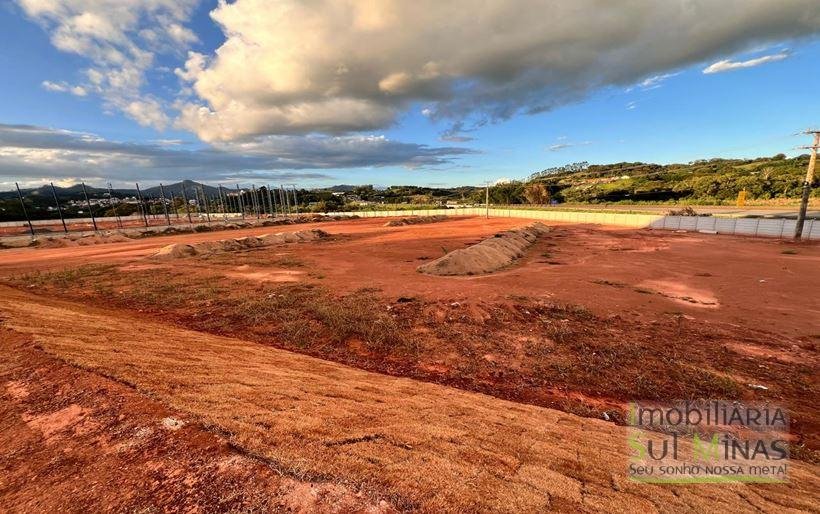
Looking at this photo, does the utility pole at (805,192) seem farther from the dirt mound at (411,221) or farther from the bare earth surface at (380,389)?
the dirt mound at (411,221)

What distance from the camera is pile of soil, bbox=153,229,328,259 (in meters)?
25.6

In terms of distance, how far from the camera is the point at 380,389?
6.39 m

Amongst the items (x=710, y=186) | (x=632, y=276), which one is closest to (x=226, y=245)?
(x=632, y=276)

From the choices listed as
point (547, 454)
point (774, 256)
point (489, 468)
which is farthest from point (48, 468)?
point (774, 256)

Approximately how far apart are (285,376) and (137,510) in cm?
367

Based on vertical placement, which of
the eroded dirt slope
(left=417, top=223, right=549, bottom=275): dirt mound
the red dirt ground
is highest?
the eroded dirt slope

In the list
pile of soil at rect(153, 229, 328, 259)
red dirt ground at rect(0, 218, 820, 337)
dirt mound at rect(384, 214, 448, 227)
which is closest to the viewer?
red dirt ground at rect(0, 218, 820, 337)

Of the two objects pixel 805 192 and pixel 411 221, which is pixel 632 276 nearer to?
pixel 805 192

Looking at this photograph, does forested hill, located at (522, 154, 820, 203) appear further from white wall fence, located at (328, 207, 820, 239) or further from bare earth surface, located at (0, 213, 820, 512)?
bare earth surface, located at (0, 213, 820, 512)

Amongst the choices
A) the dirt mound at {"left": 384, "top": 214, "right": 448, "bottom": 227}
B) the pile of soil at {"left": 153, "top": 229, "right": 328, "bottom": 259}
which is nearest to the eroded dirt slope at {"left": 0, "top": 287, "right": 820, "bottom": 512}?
the pile of soil at {"left": 153, "top": 229, "right": 328, "bottom": 259}

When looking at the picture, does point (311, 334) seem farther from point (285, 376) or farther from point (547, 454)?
point (547, 454)

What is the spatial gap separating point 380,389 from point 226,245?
90.9ft

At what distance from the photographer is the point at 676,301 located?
527 inches

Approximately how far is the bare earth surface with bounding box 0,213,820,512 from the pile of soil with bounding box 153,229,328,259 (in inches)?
331
